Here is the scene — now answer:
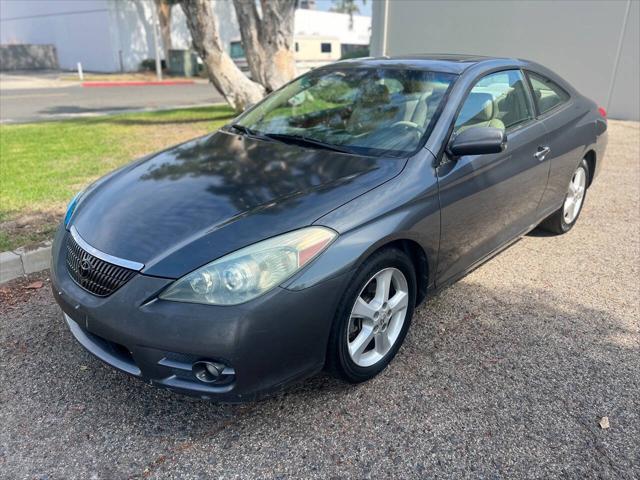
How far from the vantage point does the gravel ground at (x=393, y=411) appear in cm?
226

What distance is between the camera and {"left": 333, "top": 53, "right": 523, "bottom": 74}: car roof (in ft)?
11.4

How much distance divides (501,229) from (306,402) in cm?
188

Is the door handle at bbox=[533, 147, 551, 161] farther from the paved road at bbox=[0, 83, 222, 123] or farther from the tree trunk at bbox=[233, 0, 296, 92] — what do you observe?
the paved road at bbox=[0, 83, 222, 123]

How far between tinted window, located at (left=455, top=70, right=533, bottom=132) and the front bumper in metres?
1.61

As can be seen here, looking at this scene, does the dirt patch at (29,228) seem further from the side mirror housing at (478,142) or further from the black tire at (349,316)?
the side mirror housing at (478,142)

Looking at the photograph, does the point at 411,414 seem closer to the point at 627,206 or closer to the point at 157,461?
the point at 157,461

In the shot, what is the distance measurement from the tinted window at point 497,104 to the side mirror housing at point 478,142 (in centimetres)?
21

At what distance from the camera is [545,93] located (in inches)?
165

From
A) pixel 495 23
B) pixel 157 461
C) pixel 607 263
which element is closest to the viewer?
pixel 157 461

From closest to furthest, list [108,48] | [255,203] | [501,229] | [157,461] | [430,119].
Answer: [157,461] < [255,203] < [430,119] < [501,229] < [108,48]

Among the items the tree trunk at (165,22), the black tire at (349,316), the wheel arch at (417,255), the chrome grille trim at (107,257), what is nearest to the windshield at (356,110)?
the wheel arch at (417,255)

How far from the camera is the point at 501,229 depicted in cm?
362

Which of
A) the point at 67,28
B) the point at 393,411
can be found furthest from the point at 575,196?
the point at 67,28

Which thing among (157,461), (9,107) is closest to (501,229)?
(157,461)
